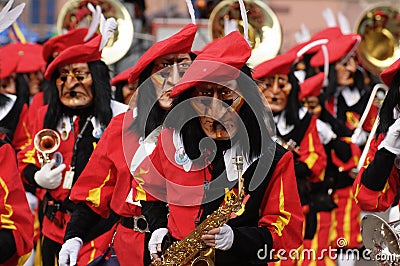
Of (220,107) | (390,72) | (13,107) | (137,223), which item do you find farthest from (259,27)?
(220,107)

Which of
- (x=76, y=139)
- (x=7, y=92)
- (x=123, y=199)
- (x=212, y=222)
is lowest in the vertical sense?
(x=7, y=92)

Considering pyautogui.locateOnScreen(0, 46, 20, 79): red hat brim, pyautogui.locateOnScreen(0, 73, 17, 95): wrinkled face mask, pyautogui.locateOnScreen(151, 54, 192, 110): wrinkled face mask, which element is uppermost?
pyautogui.locateOnScreen(151, 54, 192, 110): wrinkled face mask

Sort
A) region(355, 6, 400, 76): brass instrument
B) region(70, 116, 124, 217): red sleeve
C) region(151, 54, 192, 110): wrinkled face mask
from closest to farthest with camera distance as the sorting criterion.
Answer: region(151, 54, 192, 110): wrinkled face mask < region(70, 116, 124, 217): red sleeve < region(355, 6, 400, 76): brass instrument

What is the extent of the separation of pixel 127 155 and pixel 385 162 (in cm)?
125

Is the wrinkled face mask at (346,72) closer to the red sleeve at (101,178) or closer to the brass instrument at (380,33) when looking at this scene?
the brass instrument at (380,33)

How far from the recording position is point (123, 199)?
604 cm

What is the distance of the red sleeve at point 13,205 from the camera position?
18.7 ft

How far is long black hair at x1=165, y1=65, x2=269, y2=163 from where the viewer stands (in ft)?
17.9

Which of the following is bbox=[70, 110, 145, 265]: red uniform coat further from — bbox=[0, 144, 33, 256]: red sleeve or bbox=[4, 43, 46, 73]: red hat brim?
bbox=[4, 43, 46, 73]: red hat brim

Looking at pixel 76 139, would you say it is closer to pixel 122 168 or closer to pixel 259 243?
pixel 122 168

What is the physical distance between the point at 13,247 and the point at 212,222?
101cm

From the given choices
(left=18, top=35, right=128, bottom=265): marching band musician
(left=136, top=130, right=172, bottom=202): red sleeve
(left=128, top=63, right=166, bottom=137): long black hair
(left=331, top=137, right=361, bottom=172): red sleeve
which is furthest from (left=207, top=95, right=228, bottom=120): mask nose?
(left=331, top=137, right=361, bottom=172): red sleeve

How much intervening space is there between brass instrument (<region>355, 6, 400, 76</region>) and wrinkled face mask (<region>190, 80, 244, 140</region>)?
7815 mm

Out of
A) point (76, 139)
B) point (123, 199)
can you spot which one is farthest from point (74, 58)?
point (123, 199)
